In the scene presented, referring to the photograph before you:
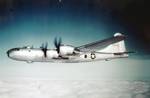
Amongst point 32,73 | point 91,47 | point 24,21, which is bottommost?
point 32,73

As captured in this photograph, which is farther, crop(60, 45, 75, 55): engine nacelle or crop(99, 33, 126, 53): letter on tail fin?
crop(99, 33, 126, 53): letter on tail fin

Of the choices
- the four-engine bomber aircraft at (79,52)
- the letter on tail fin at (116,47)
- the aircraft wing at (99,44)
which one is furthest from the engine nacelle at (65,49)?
the letter on tail fin at (116,47)

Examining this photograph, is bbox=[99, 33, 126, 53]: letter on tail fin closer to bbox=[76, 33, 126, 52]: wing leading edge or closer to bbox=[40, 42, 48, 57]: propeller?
bbox=[76, 33, 126, 52]: wing leading edge

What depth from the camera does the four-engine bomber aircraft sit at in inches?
172

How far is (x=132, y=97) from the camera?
444 centimetres

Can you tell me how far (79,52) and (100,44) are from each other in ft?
0.96

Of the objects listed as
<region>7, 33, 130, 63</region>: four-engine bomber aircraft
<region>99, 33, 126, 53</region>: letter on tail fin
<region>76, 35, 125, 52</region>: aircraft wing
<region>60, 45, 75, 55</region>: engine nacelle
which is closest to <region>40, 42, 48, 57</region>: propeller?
<region>7, 33, 130, 63</region>: four-engine bomber aircraft

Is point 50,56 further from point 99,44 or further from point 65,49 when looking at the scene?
point 99,44

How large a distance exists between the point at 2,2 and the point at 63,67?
3.66 feet

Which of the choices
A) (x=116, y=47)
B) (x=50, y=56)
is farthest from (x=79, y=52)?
(x=116, y=47)

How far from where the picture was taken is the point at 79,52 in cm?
440

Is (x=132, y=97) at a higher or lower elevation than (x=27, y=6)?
lower

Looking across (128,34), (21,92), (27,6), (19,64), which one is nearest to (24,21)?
(27,6)

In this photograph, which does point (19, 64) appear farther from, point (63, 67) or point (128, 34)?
Result: point (128, 34)
